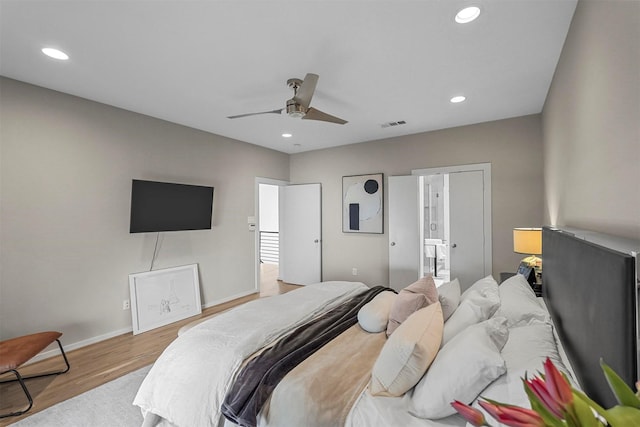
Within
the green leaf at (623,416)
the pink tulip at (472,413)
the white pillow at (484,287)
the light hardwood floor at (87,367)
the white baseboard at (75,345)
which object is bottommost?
the light hardwood floor at (87,367)

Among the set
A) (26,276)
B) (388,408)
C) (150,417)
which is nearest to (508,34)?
(388,408)

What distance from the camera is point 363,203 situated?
202 inches

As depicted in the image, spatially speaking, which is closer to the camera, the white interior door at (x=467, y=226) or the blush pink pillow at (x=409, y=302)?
the blush pink pillow at (x=409, y=302)

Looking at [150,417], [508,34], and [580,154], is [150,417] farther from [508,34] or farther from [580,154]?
[508,34]

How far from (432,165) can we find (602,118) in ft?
10.2

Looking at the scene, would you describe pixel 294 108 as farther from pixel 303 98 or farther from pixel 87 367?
pixel 87 367

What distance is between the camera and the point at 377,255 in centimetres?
501

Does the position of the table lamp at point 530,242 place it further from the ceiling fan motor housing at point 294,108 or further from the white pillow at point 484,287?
the ceiling fan motor housing at point 294,108

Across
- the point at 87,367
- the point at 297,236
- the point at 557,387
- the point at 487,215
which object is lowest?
the point at 87,367

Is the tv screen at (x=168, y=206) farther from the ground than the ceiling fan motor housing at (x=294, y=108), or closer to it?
closer to it

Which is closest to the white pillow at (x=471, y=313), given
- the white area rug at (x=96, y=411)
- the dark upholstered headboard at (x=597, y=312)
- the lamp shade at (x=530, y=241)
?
the dark upholstered headboard at (x=597, y=312)

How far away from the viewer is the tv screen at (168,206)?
3.48 m

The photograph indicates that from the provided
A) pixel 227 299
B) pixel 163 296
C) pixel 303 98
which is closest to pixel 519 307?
pixel 303 98

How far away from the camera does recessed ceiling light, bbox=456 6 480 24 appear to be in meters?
1.84
